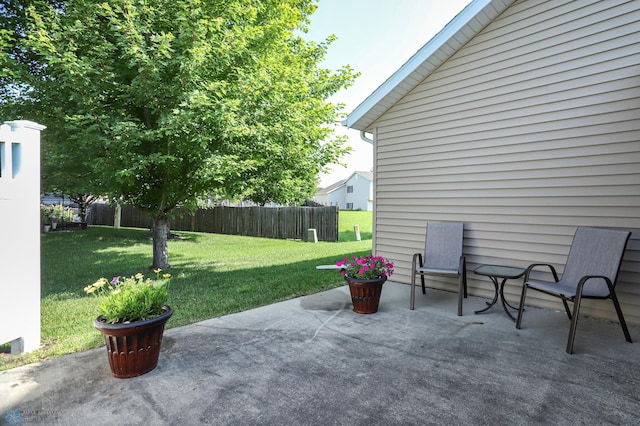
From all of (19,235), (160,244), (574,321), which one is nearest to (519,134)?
(574,321)

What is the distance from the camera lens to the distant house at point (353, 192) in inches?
1496

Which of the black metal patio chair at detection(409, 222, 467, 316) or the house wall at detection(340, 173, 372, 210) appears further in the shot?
the house wall at detection(340, 173, 372, 210)

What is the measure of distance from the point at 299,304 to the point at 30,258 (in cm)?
261

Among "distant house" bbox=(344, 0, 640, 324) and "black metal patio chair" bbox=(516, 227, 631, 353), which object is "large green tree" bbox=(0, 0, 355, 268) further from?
"black metal patio chair" bbox=(516, 227, 631, 353)

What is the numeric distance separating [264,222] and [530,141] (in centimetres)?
1074

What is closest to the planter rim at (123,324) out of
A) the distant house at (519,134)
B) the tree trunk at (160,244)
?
the distant house at (519,134)

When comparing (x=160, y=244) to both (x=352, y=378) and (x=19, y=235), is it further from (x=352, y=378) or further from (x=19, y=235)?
(x=352, y=378)

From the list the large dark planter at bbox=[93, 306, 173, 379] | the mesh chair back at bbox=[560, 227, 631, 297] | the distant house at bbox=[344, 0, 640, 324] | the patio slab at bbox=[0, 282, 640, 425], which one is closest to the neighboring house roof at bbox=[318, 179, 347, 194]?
the distant house at bbox=[344, 0, 640, 324]

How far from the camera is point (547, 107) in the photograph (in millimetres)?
3779

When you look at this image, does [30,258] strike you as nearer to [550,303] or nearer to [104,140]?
[104,140]

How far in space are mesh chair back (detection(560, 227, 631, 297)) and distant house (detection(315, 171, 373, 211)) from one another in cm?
3256

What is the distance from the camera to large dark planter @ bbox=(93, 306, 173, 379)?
2154 mm

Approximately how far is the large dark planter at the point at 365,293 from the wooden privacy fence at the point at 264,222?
824cm

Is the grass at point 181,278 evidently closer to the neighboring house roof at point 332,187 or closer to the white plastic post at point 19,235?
the white plastic post at point 19,235
